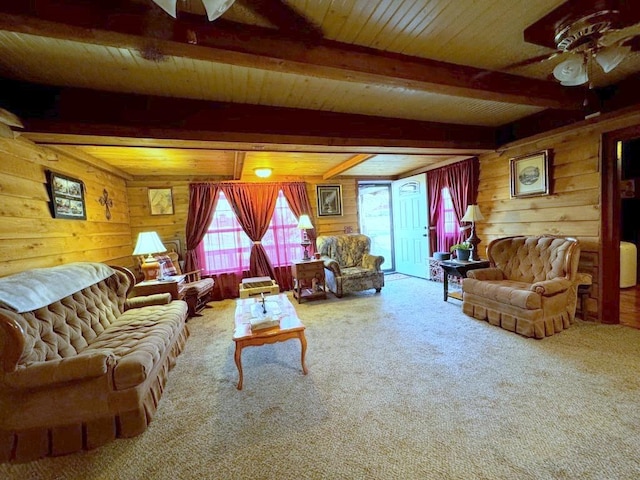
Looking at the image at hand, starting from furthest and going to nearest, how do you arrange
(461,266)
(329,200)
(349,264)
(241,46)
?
(329,200), (349,264), (461,266), (241,46)

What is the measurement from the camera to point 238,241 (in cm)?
511

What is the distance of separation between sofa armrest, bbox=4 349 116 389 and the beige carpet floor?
0.42 meters

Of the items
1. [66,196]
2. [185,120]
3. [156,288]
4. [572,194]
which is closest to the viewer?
[185,120]

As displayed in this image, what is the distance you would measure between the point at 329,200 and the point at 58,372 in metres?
4.62

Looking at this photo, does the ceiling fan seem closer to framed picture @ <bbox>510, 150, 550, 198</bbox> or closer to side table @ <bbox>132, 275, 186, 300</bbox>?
framed picture @ <bbox>510, 150, 550, 198</bbox>

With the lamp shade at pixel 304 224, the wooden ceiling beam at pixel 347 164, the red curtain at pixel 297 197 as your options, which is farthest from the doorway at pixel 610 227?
the red curtain at pixel 297 197

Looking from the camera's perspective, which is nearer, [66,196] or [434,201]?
[66,196]

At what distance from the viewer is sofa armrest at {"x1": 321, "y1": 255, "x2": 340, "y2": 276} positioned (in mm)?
4516

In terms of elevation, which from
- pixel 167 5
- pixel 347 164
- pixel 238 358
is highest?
pixel 347 164

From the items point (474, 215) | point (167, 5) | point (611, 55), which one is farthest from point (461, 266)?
point (167, 5)

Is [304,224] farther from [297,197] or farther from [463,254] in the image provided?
[463,254]

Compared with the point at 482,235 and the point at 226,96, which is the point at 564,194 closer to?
the point at 482,235

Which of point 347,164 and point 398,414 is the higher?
point 347,164

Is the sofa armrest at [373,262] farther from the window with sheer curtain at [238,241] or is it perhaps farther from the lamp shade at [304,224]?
the window with sheer curtain at [238,241]
